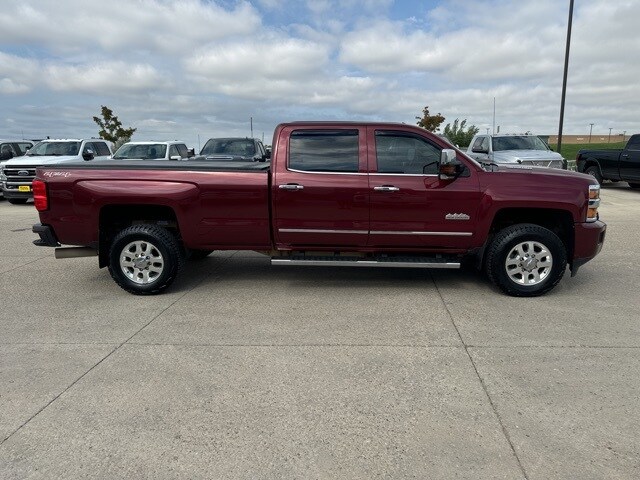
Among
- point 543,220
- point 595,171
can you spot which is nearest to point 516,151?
point 595,171

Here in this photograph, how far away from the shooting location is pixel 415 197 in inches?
213

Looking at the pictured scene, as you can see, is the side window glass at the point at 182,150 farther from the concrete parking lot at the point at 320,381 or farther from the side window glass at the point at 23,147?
the concrete parking lot at the point at 320,381

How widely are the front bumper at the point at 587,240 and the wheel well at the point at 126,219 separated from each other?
4.46 m

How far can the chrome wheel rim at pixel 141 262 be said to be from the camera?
5586 millimetres

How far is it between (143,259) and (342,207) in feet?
7.57

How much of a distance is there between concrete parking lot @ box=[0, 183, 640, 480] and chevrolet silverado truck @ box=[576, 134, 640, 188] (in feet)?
42.4

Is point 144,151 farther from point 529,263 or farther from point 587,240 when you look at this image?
point 587,240

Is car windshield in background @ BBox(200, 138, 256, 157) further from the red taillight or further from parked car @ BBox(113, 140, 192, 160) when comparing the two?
the red taillight

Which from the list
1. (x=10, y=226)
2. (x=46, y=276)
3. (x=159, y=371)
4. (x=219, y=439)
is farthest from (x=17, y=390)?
(x=10, y=226)

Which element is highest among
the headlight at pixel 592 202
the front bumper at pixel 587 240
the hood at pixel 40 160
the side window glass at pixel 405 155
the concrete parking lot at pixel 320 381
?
the side window glass at pixel 405 155

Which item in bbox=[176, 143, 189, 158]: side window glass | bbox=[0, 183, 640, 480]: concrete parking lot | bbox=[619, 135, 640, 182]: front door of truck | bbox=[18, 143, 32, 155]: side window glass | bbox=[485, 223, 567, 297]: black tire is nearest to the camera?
bbox=[0, 183, 640, 480]: concrete parking lot

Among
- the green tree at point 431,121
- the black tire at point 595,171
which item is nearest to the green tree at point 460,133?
the green tree at point 431,121

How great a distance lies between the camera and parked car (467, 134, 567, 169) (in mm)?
13641

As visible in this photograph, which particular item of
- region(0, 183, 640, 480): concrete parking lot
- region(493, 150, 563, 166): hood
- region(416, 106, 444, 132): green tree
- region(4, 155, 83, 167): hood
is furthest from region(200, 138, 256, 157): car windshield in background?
region(416, 106, 444, 132): green tree
